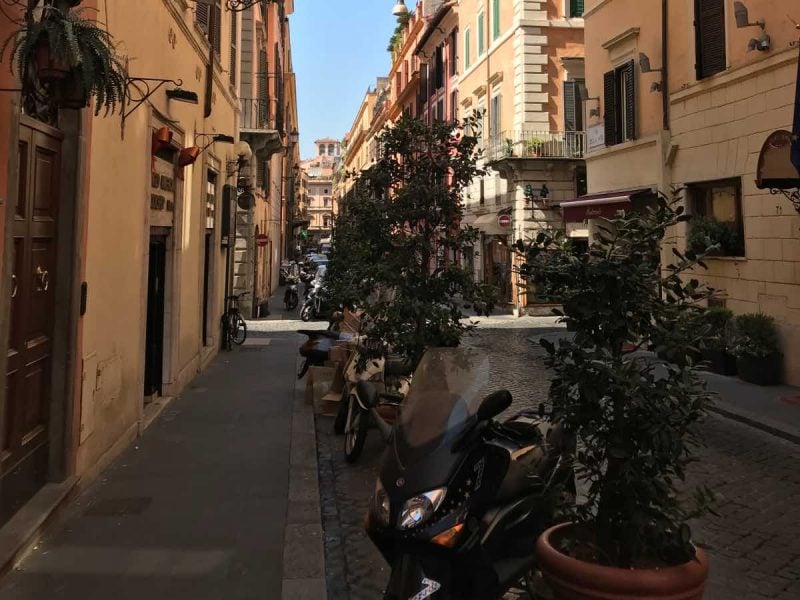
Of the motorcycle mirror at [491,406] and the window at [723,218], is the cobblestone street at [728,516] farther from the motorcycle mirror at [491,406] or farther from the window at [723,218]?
the window at [723,218]

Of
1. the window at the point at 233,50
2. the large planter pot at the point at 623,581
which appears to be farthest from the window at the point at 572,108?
the large planter pot at the point at 623,581

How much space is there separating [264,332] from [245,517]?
41.1 ft

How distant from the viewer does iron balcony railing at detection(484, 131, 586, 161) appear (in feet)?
74.0

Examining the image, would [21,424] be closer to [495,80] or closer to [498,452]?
[498,452]

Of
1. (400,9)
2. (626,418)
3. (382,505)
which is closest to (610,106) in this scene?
(626,418)

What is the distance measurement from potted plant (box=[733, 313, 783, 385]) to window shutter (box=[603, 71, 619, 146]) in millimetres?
6763

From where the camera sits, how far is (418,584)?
2742mm

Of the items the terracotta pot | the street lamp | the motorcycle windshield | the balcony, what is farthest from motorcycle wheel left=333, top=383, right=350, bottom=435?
the street lamp

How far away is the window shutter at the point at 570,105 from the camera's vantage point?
74.6ft

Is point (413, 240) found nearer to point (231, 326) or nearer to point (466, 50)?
point (231, 326)

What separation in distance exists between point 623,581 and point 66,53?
385 centimetres

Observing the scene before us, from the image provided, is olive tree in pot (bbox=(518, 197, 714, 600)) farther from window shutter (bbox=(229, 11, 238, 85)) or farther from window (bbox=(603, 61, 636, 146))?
window (bbox=(603, 61, 636, 146))

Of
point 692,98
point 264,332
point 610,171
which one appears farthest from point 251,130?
point 692,98

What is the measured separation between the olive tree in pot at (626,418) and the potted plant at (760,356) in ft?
27.7
